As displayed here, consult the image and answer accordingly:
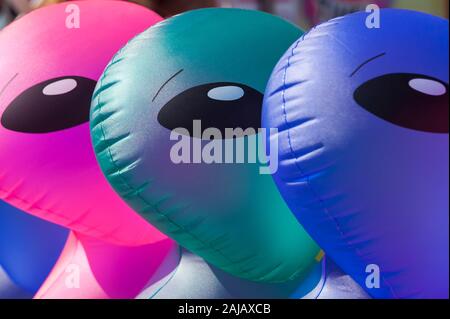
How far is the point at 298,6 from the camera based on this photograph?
2.90 metres

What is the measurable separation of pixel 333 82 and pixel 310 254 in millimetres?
419

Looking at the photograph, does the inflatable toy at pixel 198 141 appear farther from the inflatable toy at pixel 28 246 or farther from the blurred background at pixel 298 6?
the blurred background at pixel 298 6

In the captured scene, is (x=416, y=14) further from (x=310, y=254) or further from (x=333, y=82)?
(x=310, y=254)

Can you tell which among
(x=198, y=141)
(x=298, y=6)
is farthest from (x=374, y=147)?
(x=298, y=6)

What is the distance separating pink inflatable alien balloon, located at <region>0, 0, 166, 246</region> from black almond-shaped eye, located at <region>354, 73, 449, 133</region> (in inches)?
25.1

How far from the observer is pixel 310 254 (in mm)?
1464

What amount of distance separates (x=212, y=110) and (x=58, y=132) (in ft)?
1.21

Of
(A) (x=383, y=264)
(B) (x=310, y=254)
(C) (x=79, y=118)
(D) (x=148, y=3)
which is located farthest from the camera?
(D) (x=148, y=3)

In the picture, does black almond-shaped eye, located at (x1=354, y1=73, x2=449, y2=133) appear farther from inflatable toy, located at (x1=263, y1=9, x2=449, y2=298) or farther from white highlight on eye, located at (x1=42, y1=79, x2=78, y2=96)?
white highlight on eye, located at (x1=42, y1=79, x2=78, y2=96)

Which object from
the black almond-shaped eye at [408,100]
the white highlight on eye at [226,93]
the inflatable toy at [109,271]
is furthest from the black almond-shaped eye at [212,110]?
the inflatable toy at [109,271]

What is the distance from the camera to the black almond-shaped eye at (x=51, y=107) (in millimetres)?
1539

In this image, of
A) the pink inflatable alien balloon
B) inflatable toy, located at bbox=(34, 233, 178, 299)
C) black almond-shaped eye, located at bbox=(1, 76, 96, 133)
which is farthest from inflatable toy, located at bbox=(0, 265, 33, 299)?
black almond-shaped eye, located at bbox=(1, 76, 96, 133)

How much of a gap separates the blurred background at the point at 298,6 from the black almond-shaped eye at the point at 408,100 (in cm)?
119
